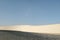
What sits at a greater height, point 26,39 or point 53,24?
point 53,24

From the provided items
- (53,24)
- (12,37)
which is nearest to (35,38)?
(12,37)

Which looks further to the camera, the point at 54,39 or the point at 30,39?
the point at 54,39

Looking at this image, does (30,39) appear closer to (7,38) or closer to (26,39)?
(26,39)

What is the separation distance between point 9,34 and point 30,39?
1.51 metres

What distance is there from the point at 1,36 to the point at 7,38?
0.43m

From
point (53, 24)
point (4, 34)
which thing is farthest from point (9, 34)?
point (53, 24)

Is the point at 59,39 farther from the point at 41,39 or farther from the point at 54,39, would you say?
the point at 41,39

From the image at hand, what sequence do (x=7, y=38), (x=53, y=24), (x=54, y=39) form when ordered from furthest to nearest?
(x=53, y=24), (x=54, y=39), (x=7, y=38)

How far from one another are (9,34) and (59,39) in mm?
3545

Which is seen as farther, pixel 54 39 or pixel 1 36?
pixel 54 39

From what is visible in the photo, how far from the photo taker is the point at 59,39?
9250 mm

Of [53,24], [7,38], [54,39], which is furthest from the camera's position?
[53,24]

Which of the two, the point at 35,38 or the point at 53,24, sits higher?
the point at 53,24

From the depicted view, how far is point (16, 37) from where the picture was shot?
28.8 ft
